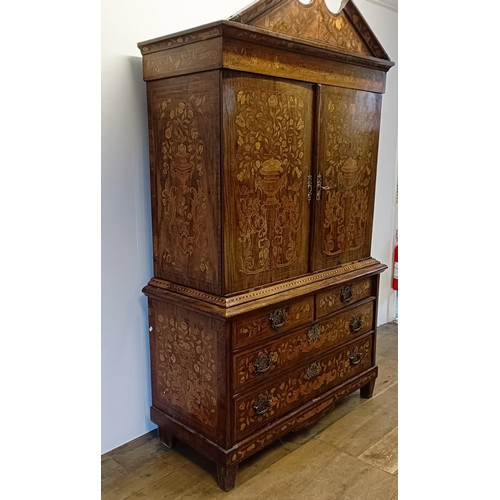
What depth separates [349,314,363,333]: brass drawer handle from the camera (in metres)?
2.57

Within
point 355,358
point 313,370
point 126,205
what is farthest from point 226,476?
point 126,205

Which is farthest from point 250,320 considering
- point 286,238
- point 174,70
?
point 174,70

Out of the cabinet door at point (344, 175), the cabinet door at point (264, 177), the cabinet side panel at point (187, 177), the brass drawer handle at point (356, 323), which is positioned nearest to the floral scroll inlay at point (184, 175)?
the cabinet side panel at point (187, 177)

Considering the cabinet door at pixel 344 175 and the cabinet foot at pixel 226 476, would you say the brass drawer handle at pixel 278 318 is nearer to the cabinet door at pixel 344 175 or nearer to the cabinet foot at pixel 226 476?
the cabinet door at pixel 344 175

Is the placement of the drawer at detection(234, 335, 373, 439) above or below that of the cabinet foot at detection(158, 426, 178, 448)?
above

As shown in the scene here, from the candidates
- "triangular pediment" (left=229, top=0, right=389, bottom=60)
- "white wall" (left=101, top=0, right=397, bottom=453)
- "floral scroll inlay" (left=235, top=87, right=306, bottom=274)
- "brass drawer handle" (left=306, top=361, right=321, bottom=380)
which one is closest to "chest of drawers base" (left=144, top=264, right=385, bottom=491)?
"brass drawer handle" (left=306, top=361, right=321, bottom=380)

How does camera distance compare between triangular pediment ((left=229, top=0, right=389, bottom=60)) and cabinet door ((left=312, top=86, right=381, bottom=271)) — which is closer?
triangular pediment ((left=229, top=0, right=389, bottom=60))

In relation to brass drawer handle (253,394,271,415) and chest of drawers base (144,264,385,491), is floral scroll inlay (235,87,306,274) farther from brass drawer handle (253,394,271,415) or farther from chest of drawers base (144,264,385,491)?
brass drawer handle (253,394,271,415)

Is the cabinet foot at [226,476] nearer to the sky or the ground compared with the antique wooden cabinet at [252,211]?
nearer to the ground

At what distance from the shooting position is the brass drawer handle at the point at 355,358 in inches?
103

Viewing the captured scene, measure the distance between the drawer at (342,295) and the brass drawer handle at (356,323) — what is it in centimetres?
10

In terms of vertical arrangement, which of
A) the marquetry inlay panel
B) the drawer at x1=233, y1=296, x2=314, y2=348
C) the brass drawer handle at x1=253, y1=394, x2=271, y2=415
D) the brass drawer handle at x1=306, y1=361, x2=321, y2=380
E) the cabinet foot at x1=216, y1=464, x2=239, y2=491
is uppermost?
the marquetry inlay panel
